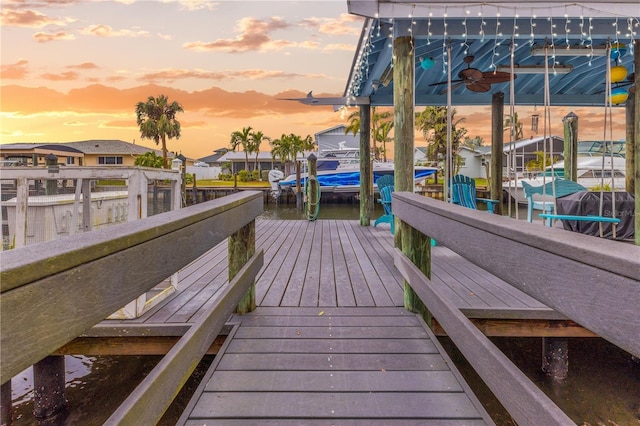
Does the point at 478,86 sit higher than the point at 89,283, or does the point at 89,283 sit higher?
the point at 478,86

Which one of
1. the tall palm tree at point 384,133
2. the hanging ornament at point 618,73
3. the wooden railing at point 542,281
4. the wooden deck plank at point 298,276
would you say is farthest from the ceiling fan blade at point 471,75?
the tall palm tree at point 384,133

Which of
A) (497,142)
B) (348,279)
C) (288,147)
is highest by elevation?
(288,147)

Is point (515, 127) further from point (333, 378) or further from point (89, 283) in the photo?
point (89, 283)

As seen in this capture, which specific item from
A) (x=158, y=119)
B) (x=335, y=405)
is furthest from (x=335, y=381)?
(x=158, y=119)

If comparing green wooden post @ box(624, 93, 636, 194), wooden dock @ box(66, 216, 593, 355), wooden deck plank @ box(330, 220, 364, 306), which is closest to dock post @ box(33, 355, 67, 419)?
wooden dock @ box(66, 216, 593, 355)

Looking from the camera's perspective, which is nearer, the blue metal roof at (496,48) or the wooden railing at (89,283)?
the wooden railing at (89,283)

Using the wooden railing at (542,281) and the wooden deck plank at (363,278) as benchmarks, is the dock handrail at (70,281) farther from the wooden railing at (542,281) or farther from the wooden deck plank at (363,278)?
the wooden deck plank at (363,278)

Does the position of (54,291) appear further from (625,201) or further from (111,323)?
(625,201)

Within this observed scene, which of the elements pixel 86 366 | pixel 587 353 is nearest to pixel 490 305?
pixel 587 353

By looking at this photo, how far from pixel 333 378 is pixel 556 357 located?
2.28 meters

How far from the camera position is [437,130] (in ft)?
85.7

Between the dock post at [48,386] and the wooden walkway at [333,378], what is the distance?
1590 mm

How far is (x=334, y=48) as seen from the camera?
10039 millimetres

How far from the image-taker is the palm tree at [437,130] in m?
25.8
